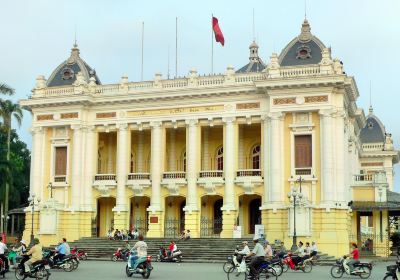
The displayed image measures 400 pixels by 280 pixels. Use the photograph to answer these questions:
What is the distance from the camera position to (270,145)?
41906 mm

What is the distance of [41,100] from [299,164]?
64.2ft

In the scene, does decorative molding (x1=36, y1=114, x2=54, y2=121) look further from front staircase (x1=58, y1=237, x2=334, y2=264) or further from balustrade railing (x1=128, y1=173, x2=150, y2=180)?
front staircase (x1=58, y1=237, x2=334, y2=264)

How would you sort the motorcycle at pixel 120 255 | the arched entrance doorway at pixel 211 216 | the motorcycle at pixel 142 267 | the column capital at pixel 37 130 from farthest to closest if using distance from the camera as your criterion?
the column capital at pixel 37 130 → the arched entrance doorway at pixel 211 216 → the motorcycle at pixel 120 255 → the motorcycle at pixel 142 267

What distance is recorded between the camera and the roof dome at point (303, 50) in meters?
42.8

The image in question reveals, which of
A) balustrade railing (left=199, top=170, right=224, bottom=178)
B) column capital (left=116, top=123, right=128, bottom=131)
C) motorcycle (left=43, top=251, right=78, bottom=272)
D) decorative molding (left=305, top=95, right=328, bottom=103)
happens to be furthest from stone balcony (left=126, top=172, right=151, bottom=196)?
motorcycle (left=43, top=251, right=78, bottom=272)

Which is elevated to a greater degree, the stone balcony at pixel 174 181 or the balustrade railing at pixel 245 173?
the balustrade railing at pixel 245 173

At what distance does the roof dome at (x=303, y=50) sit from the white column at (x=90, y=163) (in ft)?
48.3

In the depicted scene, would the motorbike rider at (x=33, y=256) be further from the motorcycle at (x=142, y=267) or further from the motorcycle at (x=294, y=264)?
the motorcycle at (x=294, y=264)

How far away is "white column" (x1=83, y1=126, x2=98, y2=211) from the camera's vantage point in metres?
47.0

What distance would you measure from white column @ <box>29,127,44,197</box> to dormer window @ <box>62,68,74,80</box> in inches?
175

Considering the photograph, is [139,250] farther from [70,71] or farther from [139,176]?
[70,71]

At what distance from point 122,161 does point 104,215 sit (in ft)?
18.4

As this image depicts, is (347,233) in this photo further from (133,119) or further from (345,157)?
(133,119)

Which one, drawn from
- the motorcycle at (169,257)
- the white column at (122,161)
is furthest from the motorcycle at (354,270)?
Answer: the white column at (122,161)
